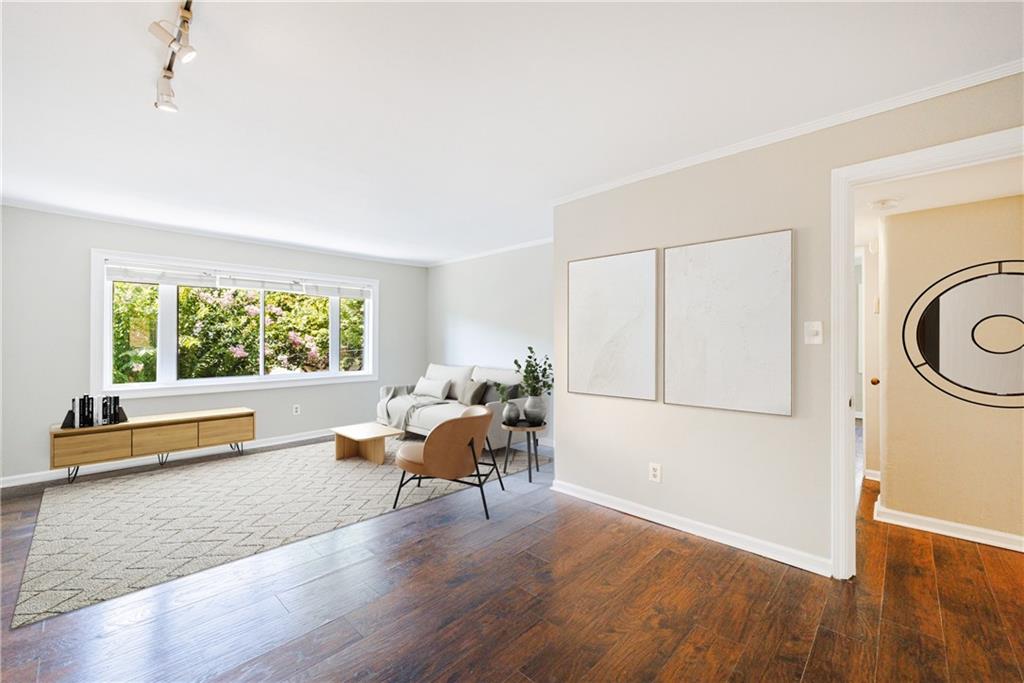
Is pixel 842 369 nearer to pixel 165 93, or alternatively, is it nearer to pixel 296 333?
pixel 165 93

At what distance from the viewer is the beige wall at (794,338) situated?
216 cm

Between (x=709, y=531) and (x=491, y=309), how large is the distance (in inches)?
151

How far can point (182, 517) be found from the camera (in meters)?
3.10

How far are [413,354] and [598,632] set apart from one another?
17.8 ft

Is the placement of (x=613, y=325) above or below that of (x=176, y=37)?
below

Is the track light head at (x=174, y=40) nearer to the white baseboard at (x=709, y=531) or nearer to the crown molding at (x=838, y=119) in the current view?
the crown molding at (x=838, y=119)

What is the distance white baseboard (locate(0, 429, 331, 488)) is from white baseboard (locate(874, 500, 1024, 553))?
18.8 ft

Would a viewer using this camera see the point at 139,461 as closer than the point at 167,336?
Yes

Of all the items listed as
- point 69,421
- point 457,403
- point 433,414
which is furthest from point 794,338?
point 69,421

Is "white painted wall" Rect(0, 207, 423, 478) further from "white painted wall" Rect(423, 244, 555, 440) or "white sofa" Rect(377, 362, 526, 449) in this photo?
"white painted wall" Rect(423, 244, 555, 440)

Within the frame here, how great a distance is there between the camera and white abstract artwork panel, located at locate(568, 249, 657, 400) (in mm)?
3047

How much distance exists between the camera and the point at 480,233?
4.83 metres

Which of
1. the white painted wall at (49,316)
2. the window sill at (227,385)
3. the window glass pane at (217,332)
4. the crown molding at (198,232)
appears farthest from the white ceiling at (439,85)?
the window sill at (227,385)

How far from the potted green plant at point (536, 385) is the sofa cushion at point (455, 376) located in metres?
0.70
